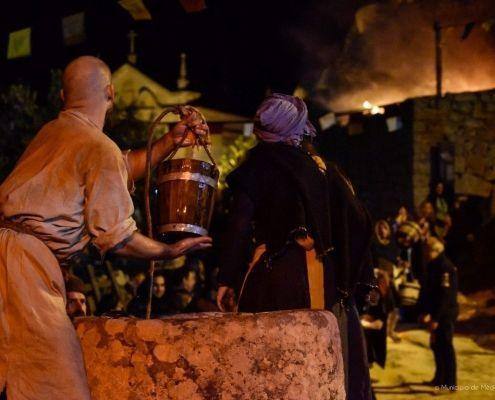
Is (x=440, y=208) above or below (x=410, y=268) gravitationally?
above

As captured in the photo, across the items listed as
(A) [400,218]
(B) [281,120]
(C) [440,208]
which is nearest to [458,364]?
(A) [400,218]

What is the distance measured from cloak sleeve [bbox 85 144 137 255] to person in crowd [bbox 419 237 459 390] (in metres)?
6.84

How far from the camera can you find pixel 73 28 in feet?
35.8

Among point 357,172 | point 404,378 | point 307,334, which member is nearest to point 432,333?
point 404,378

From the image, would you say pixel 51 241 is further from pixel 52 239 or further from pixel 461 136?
pixel 461 136

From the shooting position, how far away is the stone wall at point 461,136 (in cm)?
1578

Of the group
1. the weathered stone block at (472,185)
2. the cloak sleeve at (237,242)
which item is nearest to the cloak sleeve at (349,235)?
the cloak sleeve at (237,242)

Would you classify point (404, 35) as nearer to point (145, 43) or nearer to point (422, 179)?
point (422, 179)

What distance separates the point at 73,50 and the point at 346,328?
1720cm

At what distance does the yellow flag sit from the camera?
34.6 feet

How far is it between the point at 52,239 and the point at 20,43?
8.57 meters

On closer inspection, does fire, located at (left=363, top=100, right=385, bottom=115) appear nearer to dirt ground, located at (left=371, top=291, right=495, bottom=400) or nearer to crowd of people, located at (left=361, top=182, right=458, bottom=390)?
dirt ground, located at (left=371, top=291, right=495, bottom=400)

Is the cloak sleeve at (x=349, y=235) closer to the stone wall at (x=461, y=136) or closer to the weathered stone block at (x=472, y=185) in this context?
the stone wall at (x=461, y=136)

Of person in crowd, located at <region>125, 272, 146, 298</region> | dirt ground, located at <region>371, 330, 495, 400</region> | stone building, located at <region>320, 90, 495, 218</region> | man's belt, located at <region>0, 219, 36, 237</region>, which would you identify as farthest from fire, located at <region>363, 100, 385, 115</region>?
man's belt, located at <region>0, 219, 36, 237</region>
